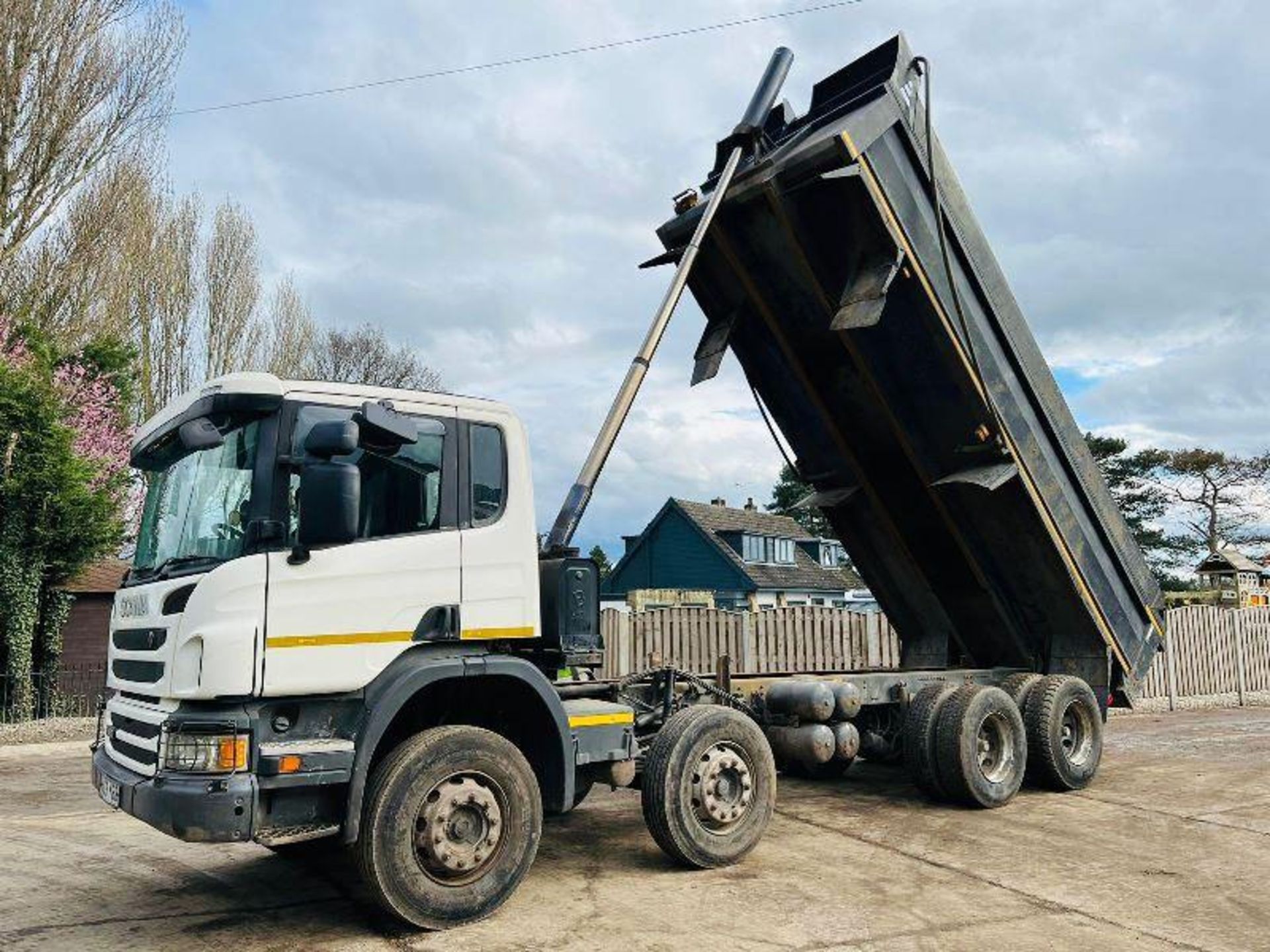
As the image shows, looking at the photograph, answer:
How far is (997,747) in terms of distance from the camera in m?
8.12

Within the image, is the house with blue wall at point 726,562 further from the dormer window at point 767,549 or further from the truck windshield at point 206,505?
the truck windshield at point 206,505

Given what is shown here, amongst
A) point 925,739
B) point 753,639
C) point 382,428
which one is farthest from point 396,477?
point 753,639

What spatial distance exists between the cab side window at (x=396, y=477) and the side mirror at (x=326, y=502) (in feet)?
0.59

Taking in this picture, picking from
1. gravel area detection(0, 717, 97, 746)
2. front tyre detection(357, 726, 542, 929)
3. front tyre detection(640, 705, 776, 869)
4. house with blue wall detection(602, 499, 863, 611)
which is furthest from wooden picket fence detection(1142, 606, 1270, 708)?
house with blue wall detection(602, 499, 863, 611)

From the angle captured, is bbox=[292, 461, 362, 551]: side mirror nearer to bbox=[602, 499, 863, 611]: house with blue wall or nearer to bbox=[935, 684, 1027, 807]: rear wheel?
bbox=[935, 684, 1027, 807]: rear wheel

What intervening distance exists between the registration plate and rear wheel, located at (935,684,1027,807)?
5.63 m

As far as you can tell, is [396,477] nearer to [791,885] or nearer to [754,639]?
[791,885]

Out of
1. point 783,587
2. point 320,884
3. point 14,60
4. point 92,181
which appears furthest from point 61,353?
point 783,587

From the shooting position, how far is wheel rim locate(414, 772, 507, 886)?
4969 millimetres

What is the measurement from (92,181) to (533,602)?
20821mm

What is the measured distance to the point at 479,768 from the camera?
5148 millimetres

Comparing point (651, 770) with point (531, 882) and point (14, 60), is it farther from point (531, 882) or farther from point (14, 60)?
point (14, 60)

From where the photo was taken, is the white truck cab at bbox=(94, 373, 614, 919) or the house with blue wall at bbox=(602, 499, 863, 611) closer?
the white truck cab at bbox=(94, 373, 614, 919)

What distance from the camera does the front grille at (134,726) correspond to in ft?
15.7
